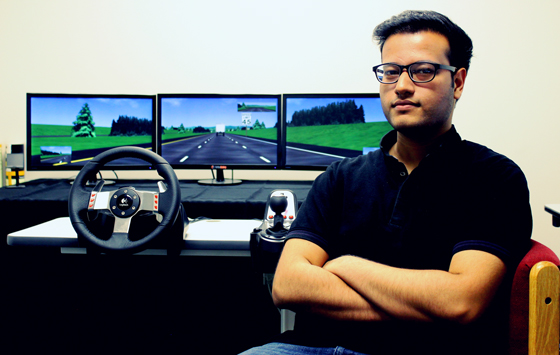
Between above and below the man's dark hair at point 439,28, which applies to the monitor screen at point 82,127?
below

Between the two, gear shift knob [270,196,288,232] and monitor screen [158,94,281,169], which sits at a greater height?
monitor screen [158,94,281,169]

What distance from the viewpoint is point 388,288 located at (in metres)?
0.90

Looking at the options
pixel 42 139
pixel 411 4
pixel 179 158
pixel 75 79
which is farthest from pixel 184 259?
pixel 411 4

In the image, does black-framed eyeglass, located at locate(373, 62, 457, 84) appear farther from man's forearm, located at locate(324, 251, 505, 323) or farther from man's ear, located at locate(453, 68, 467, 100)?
man's forearm, located at locate(324, 251, 505, 323)

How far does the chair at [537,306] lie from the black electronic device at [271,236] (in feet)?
2.19

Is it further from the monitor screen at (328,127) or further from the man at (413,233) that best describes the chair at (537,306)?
the monitor screen at (328,127)

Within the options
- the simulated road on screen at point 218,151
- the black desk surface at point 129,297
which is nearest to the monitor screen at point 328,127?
the simulated road on screen at point 218,151

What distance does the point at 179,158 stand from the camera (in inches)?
93.3

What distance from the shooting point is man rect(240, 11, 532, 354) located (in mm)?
889

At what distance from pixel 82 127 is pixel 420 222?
Result: 87.8 inches

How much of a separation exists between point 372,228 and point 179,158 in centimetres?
162

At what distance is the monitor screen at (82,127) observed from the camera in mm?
2352

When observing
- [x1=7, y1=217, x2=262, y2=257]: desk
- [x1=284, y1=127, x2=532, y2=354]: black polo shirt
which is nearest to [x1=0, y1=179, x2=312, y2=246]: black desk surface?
[x1=7, y1=217, x2=262, y2=257]: desk

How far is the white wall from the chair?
2.11m
